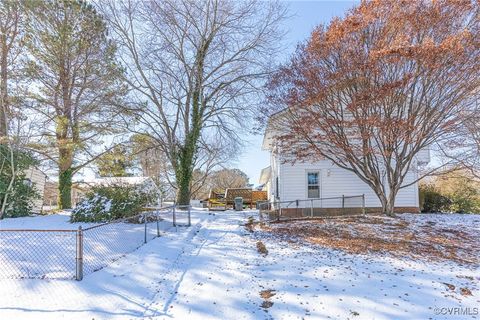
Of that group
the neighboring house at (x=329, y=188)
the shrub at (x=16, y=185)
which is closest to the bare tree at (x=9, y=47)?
the shrub at (x=16, y=185)

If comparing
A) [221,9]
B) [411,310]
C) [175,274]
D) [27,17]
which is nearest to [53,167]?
[27,17]

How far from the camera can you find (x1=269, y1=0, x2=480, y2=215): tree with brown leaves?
1005cm

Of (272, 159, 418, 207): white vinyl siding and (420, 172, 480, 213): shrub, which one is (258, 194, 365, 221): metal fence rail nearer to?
(272, 159, 418, 207): white vinyl siding

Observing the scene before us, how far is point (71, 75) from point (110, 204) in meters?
8.05

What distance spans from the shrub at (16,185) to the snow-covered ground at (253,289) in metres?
9.49

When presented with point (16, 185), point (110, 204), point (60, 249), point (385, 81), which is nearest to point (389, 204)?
point (385, 81)

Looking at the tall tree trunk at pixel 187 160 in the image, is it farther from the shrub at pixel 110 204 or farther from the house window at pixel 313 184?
the house window at pixel 313 184

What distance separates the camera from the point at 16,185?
13781 mm

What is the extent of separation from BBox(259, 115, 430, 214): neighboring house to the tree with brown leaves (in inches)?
95.8

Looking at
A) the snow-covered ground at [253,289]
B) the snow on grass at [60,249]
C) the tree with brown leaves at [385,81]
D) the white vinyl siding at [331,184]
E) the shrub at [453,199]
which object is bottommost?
the snow-covered ground at [253,289]

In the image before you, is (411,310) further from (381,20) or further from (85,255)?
(381,20)

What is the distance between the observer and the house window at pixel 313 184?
1571 centimetres

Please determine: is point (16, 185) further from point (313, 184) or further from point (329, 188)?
point (329, 188)

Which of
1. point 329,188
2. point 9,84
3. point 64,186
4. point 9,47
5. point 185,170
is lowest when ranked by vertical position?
point 329,188
